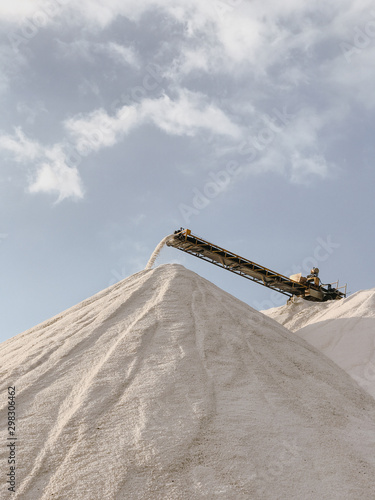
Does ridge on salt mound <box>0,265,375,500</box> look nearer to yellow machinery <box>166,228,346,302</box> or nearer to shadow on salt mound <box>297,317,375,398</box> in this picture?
shadow on salt mound <box>297,317,375,398</box>

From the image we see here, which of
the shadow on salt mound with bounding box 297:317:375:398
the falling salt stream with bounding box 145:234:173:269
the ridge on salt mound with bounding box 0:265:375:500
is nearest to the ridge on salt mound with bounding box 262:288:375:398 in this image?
the shadow on salt mound with bounding box 297:317:375:398

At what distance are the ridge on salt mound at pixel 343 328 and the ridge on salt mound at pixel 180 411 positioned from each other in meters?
2.12

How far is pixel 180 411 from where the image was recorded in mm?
7895

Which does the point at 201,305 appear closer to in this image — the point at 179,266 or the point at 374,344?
the point at 179,266

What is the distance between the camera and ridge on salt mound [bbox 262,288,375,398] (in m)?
13.7

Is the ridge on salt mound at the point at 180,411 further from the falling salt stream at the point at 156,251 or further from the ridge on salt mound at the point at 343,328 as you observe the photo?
the falling salt stream at the point at 156,251

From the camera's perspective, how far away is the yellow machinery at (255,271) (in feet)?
60.8

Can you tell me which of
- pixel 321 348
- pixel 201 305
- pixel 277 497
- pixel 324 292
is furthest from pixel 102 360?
pixel 324 292

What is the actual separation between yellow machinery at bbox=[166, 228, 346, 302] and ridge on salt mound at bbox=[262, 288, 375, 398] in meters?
0.70

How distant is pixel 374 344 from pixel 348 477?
27.7 feet

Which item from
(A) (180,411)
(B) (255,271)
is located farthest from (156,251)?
(A) (180,411)

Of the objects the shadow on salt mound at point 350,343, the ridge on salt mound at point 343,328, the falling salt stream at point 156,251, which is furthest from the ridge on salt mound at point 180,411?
the falling salt stream at point 156,251

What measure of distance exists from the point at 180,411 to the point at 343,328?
10.0 meters

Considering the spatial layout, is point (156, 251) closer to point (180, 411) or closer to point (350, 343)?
point (350, 343)
